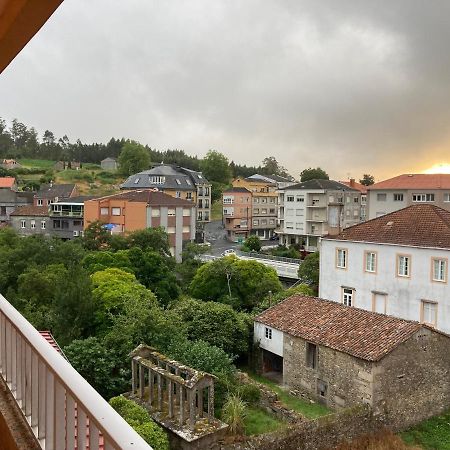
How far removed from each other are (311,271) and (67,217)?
19150mm

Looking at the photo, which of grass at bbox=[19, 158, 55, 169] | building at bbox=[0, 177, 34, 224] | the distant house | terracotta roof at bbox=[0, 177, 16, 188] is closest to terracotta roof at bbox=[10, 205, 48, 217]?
building at bbox=[0, 177, 34, 224]

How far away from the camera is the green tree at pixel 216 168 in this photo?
207ft

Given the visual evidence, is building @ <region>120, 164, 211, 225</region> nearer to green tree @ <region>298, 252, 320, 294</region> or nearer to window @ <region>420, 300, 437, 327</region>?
green tree @ <region>298, 252, 320, 294</region>

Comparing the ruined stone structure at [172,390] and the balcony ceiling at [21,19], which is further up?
the balcony ceiling at [21,19]

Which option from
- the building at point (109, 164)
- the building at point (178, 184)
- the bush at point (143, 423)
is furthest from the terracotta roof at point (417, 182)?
the building at point (109, 164)

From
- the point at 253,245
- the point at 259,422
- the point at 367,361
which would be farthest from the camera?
the point at 253,245

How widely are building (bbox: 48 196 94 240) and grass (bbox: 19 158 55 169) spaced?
29839mm

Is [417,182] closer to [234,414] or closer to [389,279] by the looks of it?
[389,279]

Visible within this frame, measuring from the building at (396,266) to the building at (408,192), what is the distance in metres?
15.6

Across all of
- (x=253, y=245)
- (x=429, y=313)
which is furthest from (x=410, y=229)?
(x=253, y=245)

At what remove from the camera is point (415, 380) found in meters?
12.6

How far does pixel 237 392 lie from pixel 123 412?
2.93 metres

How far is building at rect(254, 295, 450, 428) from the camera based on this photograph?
39.3 feet

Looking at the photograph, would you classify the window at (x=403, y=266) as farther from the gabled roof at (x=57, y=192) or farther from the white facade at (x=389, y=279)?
the gabled roof at (x=57, y=192)
